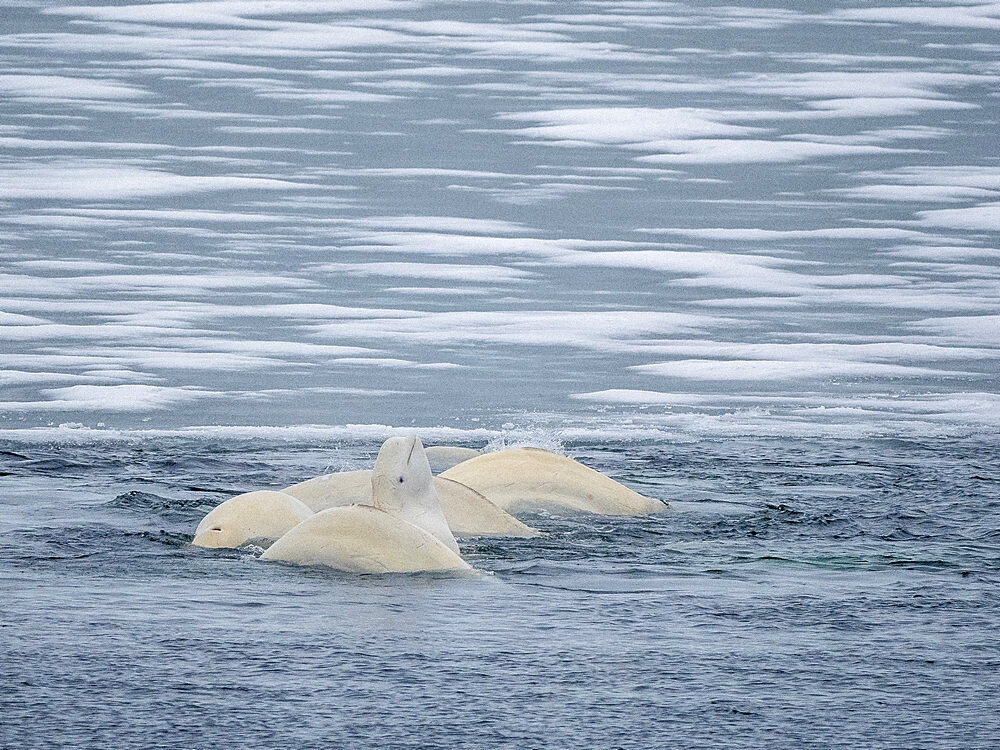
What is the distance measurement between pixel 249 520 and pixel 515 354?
5.87 m

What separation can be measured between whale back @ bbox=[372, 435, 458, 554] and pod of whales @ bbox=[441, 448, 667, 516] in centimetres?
127

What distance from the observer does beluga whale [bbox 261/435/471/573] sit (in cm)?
753

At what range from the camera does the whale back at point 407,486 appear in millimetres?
7934

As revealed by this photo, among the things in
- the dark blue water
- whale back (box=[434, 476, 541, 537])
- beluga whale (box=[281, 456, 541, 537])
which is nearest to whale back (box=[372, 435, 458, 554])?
the dark blue water

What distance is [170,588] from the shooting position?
7148 millimetres

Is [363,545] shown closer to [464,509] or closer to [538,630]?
[464,509]

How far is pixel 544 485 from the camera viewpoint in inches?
372

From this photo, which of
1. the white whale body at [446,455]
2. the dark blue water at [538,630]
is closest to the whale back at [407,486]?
the dark blue water at [538,630]

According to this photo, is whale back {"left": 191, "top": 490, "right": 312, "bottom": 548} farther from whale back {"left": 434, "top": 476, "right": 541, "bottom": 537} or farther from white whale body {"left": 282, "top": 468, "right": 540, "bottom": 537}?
whale back {"left": 434, "top": 476, "right": 541, "bottom": 537}

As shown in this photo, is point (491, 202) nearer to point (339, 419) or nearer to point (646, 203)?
point (646, 203)

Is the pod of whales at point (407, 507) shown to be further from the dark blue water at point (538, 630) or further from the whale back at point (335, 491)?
the dark blue water at point (538, 630)

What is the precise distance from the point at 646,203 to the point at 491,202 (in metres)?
1.72

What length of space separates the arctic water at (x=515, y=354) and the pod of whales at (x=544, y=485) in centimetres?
19

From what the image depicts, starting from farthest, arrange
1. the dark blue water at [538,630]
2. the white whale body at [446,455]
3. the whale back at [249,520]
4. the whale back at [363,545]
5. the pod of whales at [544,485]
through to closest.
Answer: the white whale body at [446,455], the pod of whales at [544,485], the whale back at [249,520], the whale back at [363,545], the dark blue water at [538,630]
